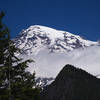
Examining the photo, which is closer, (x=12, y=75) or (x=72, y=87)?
(x=12, y=75)

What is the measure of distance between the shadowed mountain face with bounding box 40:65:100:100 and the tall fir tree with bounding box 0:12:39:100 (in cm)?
10836

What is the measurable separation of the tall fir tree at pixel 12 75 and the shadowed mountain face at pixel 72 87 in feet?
356

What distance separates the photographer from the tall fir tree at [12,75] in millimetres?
17484

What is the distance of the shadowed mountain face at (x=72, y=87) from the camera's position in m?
135

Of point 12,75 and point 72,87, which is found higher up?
point 72,87

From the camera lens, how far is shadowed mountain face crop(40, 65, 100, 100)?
5320 inches

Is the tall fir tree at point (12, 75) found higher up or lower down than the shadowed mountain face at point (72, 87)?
lower down

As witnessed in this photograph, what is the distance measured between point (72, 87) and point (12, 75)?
131 metres

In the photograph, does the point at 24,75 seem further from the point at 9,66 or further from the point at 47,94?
the point at 47,94

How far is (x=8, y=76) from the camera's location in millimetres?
18297

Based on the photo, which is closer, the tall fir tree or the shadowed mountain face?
the tall fir tree

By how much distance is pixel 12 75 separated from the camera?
61.6ft

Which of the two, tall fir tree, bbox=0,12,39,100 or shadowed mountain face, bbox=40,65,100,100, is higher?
shadowed mountain face, bbox=40,65,100,100

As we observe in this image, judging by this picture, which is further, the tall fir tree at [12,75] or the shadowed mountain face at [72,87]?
the shadowed mountain face at [72,87]
